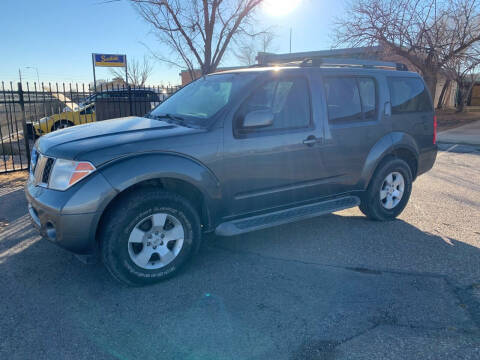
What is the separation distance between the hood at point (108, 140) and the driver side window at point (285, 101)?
2.60 feet

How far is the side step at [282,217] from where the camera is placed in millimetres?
3688

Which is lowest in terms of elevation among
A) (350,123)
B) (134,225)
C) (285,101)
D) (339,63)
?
(134,225)

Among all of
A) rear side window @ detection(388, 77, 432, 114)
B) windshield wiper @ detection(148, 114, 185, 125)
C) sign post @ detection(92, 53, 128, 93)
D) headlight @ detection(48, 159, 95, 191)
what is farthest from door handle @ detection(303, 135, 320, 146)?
sign post @ detection(92, 53, 128, 93)

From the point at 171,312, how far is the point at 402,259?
2459 millimetres

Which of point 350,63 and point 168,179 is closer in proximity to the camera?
point 168,179

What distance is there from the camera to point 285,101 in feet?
13.6

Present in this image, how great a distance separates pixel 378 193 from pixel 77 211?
363 cm

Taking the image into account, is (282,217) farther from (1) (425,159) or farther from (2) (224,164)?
(1) (425,159)

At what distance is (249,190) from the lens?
383cm

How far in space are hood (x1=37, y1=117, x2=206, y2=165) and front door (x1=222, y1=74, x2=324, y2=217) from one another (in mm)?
466

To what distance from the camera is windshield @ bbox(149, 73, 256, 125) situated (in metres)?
3.87

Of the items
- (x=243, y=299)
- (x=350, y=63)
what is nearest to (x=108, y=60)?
(x=350, y=63)

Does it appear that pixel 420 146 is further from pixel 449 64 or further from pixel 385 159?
pixel 449 64

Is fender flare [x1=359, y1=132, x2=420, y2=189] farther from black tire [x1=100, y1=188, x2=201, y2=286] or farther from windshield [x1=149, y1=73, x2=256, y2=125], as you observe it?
black tire [x1=100, y1=188, x2=201, y2=286]
